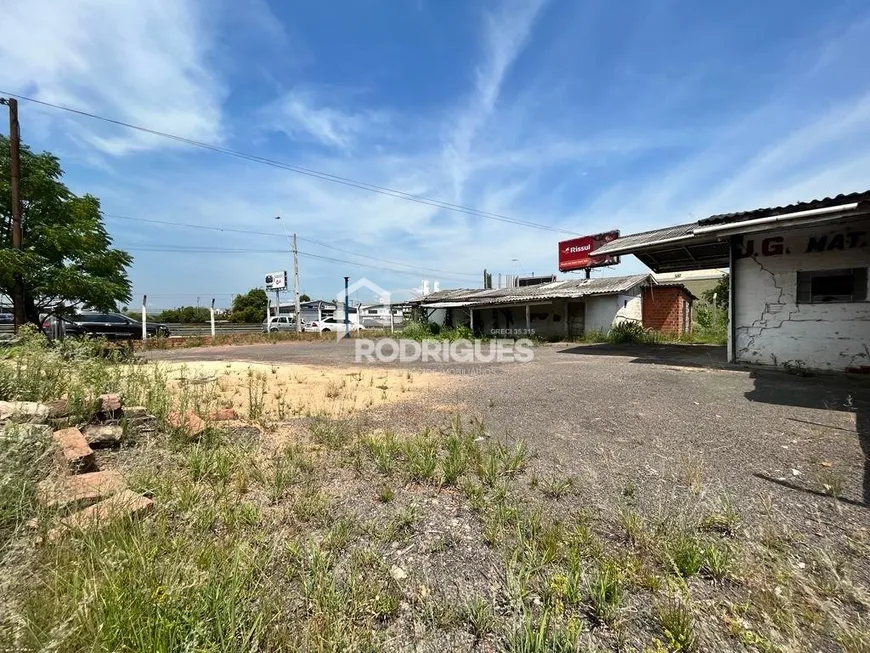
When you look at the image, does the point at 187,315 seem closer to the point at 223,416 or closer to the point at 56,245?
the point at 56,245

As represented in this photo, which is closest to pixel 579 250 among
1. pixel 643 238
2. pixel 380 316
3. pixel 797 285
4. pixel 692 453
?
pixel 380 316

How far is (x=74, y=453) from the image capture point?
2488 mm

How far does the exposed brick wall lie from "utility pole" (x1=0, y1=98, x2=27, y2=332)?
813 inches

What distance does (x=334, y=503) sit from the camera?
8.07 feet

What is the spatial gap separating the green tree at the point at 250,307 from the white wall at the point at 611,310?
31.2m

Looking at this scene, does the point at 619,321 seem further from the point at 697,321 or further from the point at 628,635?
the point at 628,635

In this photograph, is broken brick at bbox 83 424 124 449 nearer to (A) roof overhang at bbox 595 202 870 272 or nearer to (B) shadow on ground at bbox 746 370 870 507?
(B) shadow on ground at bbox 746 370 870 507

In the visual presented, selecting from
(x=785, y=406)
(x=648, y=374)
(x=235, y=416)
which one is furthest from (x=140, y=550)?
(x=648, y=374)

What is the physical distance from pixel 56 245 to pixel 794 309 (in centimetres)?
1598

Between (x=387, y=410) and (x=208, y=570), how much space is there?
3291 mm

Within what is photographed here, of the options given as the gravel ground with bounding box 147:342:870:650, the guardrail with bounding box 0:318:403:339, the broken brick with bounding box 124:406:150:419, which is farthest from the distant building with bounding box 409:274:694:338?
the broken brick with bounding box 124:406:150:419

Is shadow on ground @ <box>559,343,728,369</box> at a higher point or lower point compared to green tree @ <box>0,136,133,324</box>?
lower

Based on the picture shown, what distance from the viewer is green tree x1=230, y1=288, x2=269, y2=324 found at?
1475 inches

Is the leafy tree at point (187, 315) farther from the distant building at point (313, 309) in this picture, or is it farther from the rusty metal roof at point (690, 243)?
the rusty metal roof at point (690, 243)
